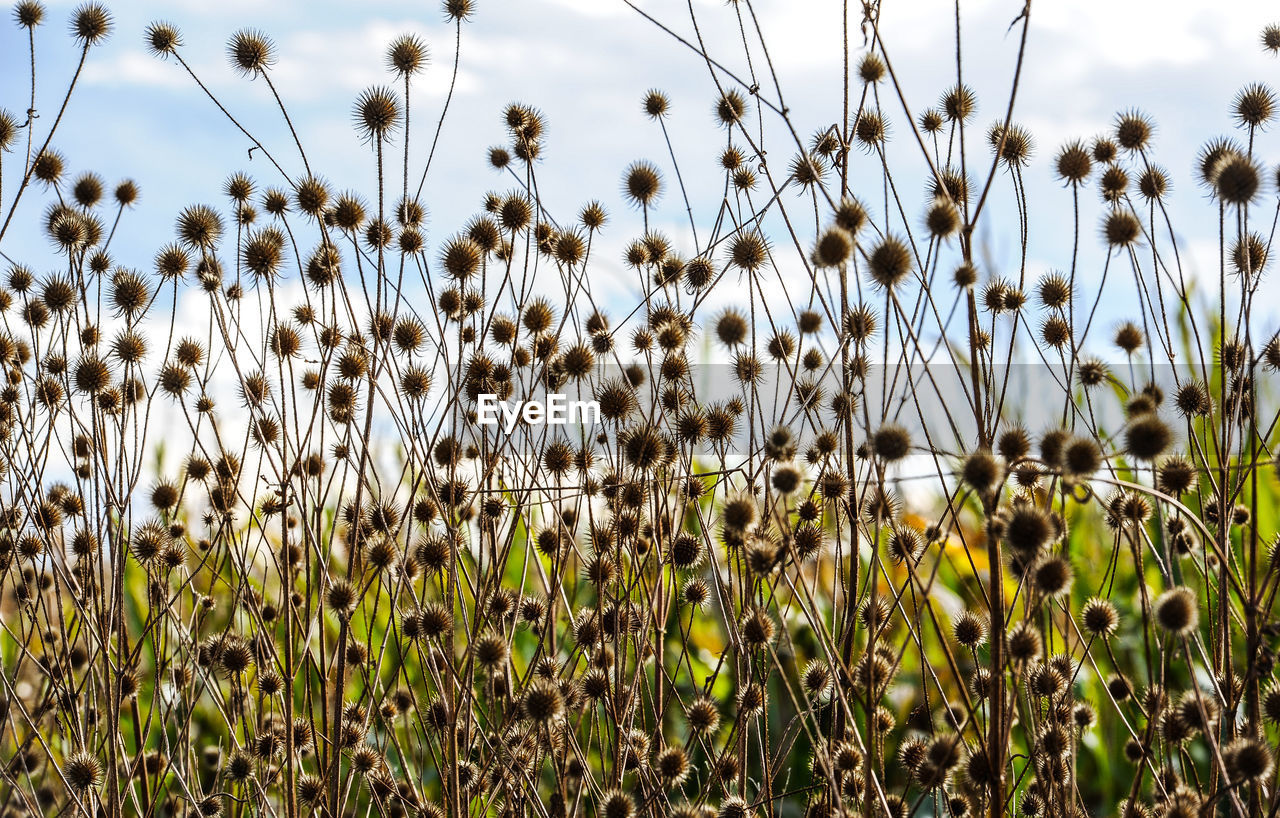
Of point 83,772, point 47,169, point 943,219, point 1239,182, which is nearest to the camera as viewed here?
point 1239,182

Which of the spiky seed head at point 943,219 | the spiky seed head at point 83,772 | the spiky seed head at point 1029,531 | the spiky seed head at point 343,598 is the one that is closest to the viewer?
the spiky seed head at point 1029,531

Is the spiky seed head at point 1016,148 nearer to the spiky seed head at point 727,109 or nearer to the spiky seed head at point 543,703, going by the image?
the spiky seed head at point 727,109

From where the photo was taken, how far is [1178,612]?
151 cm

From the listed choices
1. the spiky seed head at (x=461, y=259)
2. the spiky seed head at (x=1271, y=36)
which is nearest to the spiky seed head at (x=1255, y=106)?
the spiky seed head at (x=1271, y=36)

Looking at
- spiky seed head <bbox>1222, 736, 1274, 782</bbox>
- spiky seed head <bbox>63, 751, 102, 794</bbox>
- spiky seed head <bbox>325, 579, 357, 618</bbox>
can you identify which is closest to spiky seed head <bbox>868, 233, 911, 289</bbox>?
spiky seed head <bbox>1222, 736, 1274, 782</bbox>

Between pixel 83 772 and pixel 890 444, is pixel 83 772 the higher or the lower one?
the lower one

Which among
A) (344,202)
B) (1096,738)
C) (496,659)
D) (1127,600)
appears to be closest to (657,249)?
(344,202)

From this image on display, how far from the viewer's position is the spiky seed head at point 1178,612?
1492 mm

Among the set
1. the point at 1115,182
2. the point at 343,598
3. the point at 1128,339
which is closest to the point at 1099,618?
the point at 1128,339

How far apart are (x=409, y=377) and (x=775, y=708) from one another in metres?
2.79

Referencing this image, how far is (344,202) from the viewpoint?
2.48m

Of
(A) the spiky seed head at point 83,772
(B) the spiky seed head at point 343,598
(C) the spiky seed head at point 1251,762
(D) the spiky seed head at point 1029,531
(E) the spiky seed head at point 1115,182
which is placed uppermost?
(E) the spiky seed head at point 1115,182

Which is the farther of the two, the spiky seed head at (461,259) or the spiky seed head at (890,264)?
the spiky seed head at (461,259)

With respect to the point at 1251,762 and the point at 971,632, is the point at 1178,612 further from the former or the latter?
the point at 971,632
